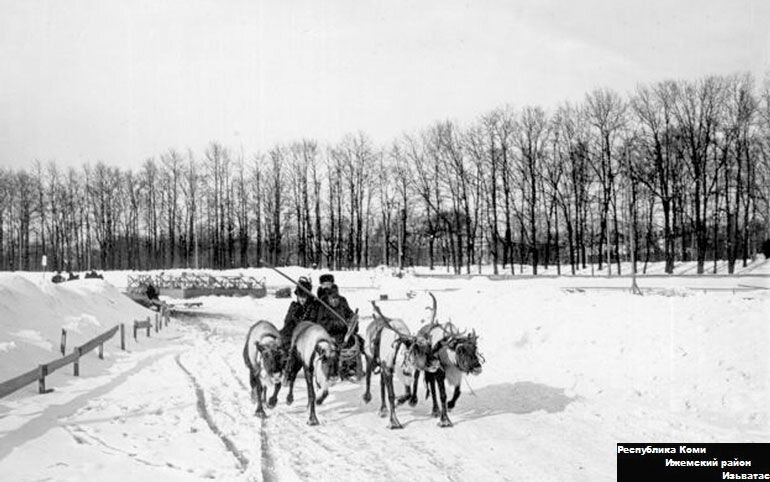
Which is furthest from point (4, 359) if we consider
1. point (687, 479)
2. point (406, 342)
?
point (687, 479)

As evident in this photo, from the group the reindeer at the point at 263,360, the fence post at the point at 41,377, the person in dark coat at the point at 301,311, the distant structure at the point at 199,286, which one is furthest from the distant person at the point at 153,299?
the reindeer at the point at 263,360

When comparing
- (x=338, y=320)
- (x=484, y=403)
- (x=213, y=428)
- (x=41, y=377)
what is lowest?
(x=484, y=403)

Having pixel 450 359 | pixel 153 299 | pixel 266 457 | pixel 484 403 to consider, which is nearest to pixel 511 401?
pixel 484 403

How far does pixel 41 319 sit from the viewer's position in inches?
695

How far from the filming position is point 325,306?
38.8 feet

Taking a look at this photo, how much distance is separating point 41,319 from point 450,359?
1319 centimetres

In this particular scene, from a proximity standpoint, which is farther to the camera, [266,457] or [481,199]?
[481,199]

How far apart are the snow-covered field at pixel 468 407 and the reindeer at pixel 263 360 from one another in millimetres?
406

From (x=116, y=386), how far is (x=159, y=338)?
11.1 metres

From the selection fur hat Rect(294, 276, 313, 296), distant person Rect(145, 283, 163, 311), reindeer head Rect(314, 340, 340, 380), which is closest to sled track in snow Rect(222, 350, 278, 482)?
reindeer head Rect(314, 340, 340, 380)

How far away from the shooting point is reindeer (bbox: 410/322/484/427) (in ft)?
32.3

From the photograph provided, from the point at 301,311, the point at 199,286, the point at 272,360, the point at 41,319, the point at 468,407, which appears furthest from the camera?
the point at 199,286

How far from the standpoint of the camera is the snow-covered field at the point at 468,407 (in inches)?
301

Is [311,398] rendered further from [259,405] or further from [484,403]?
[484,403]
